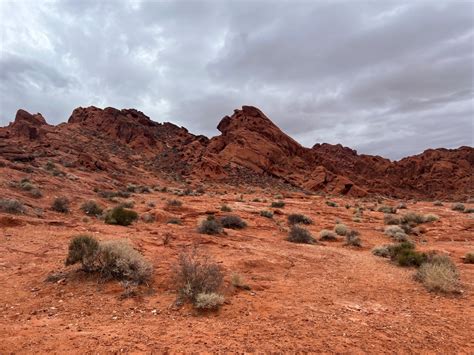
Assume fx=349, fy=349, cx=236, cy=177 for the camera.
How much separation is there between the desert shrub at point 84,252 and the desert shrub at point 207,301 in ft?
9.57

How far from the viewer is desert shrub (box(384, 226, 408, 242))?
1514 centimetres

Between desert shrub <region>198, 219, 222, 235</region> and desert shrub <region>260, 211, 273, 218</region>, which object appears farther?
desert shrub <region>260, 211, 273, 218</region>

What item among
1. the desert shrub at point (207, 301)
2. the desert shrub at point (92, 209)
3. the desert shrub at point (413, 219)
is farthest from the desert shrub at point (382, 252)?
the desert shrub at point (92, 209)

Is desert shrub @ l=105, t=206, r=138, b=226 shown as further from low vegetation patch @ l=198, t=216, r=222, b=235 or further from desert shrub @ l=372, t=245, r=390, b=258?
desert shrub @ l=372, t=245, r=390, b=258

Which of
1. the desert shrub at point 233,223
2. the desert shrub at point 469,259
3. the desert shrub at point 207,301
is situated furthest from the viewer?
the desert shrub at point 233,223

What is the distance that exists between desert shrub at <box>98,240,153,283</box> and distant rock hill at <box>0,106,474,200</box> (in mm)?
30278

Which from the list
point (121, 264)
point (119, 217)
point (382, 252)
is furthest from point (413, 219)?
point (121, 264)

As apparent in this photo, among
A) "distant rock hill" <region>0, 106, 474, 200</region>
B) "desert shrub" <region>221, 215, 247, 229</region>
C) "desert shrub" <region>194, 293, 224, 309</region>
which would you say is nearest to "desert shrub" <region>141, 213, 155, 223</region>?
"desert shrub" <region>221, 215, 247, 229</region>

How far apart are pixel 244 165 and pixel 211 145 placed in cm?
962

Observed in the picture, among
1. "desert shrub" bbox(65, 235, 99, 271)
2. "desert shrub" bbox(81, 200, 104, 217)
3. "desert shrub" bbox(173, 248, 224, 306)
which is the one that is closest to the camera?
"desert shrub" bbox(173, 248, 224, 306)

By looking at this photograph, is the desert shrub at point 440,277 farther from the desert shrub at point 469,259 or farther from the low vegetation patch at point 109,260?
the low vegetation patch at point 109,260

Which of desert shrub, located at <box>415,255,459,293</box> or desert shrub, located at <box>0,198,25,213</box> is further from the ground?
desert shrub, located at <box>0,198,25,213</box>

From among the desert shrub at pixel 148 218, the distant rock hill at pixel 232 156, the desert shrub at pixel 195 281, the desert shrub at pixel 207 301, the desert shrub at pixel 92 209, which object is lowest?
the desert shrub at pixel 207 301

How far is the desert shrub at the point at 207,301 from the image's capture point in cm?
600
